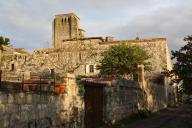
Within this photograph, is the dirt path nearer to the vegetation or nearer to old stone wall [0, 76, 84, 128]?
the vegetation

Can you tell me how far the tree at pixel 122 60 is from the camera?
3822cm

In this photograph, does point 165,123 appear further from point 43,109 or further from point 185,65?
point 43,109

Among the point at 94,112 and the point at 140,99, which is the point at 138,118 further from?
the point at 94,112

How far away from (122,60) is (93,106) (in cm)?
2377

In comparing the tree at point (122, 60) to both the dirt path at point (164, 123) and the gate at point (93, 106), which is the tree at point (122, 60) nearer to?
the dirt path at point (164, 123)

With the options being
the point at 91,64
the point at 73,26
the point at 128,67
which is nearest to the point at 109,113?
the point at 128,67

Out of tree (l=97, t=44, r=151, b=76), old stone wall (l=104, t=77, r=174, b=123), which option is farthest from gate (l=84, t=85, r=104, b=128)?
tree (l=97, t=44, r=151, b=76)

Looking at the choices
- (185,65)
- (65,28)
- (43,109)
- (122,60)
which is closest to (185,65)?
(185,65)

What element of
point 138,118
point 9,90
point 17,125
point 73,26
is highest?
point 73,26

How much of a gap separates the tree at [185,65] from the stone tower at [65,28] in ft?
162

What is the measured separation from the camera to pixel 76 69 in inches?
1785

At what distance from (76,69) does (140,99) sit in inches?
866

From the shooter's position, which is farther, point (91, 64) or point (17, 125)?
point (91, 64)

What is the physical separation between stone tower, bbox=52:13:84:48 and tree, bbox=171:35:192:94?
49.5 m
